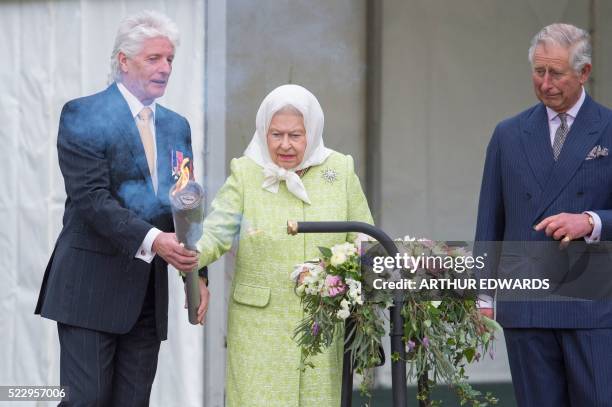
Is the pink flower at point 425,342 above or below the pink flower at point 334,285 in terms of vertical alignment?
below

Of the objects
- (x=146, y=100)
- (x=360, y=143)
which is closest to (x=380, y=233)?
(x=146, y=100)

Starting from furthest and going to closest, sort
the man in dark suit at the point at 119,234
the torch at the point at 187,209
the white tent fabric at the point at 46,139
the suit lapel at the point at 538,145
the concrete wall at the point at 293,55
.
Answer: the concrete wall at the point at 293,55 → the white tent fabric at the point at 46,139 → the suit lapel at the point at 538,145 → the man in dark suit at the point at 119,234 → the torch at the point at 187,209

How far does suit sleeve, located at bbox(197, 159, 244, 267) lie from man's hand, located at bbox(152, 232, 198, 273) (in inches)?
5.1

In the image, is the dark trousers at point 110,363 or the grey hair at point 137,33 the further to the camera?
the grey hair at point 137,33

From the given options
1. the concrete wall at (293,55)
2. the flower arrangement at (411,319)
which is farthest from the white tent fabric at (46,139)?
the flower arrangement at (411,319)

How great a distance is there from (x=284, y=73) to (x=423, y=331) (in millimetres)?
2651

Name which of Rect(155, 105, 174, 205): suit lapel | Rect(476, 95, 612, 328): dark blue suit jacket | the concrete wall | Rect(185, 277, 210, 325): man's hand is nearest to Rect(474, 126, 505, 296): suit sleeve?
Rect(476, 95, 612, 328): dark blue suit jacket

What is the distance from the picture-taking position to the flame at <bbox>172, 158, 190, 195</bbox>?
362 cm

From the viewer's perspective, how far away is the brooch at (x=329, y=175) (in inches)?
162

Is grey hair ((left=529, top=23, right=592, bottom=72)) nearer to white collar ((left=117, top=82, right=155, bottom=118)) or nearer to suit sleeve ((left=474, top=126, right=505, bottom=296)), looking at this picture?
suit sleeve ((left=474, top=126, right=505, bottom=296))

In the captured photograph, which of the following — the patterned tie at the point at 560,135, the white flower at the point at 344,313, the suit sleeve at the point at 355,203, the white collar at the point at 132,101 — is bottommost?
the white flower at the point at 344,313

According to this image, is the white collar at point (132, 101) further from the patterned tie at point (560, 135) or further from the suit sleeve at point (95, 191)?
the patterned tie at point (560, 135)

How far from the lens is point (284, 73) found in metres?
5.77

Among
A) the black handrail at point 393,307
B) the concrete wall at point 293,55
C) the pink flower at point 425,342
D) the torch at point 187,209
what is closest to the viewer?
the black handrail at point 393,307
